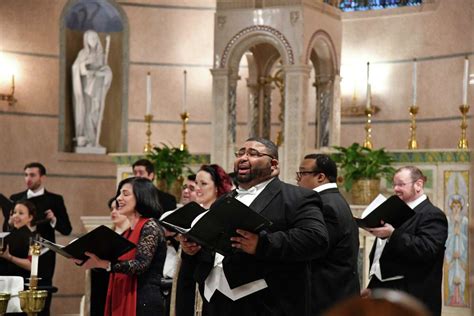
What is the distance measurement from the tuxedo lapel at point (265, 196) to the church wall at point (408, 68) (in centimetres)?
732

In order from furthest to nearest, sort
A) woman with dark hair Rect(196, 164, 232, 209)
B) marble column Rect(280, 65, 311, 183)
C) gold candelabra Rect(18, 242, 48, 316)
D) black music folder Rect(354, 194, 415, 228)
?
marble column Rect(280, 65, 311, 183)
woman with dark hair Rect(196, 164, 232, 209)
gold candelabra Rect(18, 242, 48, 316)
black music folder Rect(354, 194, 415, 228)

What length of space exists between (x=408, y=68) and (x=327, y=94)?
2.50 metres

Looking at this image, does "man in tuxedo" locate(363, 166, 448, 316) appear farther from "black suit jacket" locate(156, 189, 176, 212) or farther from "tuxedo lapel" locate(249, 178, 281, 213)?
"black suit jacket" locate(156, 189, 176, 212)

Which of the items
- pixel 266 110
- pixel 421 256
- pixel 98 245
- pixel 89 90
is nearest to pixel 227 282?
pixel 98 245

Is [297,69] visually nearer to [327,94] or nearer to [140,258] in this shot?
[327,94]

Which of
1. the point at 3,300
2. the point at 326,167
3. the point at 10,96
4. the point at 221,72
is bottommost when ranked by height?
the point at 3,300

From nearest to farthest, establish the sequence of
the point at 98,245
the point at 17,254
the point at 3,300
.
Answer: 1. the point at 98,245
2. the point at 3,300
3. the point at 17,254

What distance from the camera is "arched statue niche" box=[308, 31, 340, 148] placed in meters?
9.59

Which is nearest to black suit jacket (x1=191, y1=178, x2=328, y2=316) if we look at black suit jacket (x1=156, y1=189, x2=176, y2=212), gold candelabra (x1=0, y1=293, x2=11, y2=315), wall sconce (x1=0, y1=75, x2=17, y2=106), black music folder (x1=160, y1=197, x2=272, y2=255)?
black music folder (x1=160, y1=197, x2=272, y2=255)

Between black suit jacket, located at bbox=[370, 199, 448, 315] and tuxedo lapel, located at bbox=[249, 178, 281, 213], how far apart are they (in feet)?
4.77

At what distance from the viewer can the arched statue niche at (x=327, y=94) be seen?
959cm

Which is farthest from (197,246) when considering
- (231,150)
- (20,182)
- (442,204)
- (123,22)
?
(123,22)

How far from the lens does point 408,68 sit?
464 inches

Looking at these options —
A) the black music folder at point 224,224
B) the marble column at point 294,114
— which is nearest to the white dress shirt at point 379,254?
the black music folder at point 224,224
